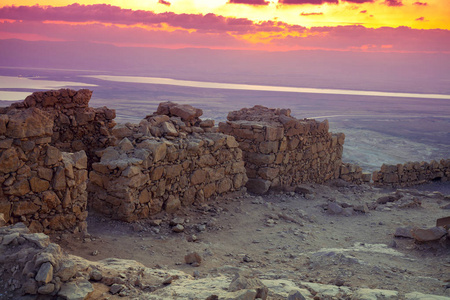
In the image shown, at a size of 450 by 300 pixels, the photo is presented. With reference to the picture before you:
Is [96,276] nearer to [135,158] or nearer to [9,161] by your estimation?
[9,161]

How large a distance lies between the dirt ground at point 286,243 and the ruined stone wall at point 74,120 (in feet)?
7.22

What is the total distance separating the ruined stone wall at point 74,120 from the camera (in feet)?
24.9

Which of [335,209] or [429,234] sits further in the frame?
[335,209]

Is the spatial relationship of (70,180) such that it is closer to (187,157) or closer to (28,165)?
(28,165)

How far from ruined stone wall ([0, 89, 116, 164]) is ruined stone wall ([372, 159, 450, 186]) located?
33.8ft

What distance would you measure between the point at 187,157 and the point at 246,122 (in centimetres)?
310

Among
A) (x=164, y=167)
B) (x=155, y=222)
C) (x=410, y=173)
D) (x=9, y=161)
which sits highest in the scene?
(x=9, y=161)

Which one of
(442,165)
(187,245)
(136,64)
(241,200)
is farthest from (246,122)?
(136,64)

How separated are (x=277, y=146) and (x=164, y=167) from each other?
3.78 m

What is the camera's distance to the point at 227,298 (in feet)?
10.4

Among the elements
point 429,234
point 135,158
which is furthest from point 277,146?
point 429,234

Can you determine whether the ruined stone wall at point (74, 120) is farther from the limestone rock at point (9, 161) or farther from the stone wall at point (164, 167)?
the limestone rock at point (9, 161)

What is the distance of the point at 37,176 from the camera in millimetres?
5078

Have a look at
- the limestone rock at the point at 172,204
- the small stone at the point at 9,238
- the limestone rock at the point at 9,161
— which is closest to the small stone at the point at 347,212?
the limestone rock at the point at 172,204
